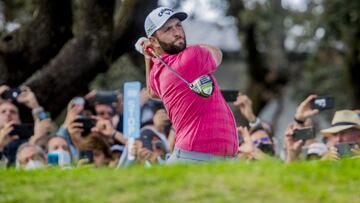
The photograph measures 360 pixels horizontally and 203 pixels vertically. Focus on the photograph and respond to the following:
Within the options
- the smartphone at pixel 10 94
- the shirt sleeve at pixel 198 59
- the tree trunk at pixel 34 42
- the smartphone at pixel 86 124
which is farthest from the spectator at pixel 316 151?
the tree trunk at pixel 34 42

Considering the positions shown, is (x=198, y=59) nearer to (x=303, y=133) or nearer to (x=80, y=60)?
(x=303, y=133)

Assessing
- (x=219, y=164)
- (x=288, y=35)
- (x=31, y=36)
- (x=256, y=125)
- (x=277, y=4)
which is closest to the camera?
(x=219, y=164)

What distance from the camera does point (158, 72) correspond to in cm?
904

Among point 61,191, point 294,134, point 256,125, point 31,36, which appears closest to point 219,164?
point 61,191

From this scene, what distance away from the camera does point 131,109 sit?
12.4 m

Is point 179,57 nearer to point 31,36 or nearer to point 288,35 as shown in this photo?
point 31,36

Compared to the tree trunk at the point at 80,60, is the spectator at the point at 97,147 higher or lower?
lower

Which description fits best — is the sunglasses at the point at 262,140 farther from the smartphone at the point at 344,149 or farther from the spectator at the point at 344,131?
the smartphone at the point at 344,149

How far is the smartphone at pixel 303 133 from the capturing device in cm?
1184

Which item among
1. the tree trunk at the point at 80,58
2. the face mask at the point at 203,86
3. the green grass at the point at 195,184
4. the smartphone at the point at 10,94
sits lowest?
the green grass at the point at 195,184

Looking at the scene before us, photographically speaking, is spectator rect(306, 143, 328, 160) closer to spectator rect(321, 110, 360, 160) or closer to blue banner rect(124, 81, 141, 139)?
spectator rect(321, 110, 360, 160)

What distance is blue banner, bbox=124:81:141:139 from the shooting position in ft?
40.4

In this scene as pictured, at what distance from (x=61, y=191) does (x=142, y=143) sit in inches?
215

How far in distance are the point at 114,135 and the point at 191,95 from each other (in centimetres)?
456
